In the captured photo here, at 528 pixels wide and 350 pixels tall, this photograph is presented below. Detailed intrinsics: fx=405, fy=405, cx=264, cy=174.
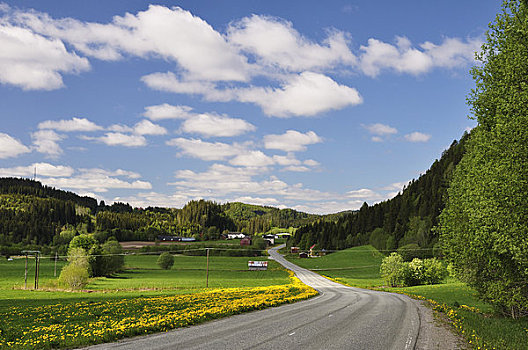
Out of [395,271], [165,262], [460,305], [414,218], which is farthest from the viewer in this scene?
[414,218]

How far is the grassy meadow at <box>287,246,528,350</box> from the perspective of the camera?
17266 millimetres

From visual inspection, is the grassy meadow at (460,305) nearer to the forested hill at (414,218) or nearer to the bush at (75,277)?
the forested hill at (414,218)

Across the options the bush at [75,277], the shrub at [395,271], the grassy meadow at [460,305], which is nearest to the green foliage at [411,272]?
the shrub at [395,271]

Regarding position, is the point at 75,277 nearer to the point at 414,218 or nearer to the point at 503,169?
the point at 503,169

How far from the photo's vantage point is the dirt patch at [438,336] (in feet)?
53.7

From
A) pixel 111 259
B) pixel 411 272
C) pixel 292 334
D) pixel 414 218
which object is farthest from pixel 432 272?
pixel 414 218

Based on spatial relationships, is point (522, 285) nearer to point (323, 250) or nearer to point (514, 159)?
point (514, 159)

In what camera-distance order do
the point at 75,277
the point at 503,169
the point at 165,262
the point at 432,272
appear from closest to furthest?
the point at 503,169 < the point at 75,277 < the point at 432,272 < the point at 165,262

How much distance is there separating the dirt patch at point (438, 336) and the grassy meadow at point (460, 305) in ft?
1.50

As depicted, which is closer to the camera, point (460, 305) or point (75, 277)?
point (460, 305)

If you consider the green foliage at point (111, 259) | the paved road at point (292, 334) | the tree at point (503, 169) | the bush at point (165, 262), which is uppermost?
the tree at point (503, 169)

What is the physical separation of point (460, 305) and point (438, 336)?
2733 centimetres

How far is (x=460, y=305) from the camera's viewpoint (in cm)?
4222

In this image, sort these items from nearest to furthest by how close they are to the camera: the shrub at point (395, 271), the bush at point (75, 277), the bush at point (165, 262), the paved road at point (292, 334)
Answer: the paved road at point (292, 334), the bush at point (75, 277), the shrub at point (395, 271), the bush at point (165, 262)
